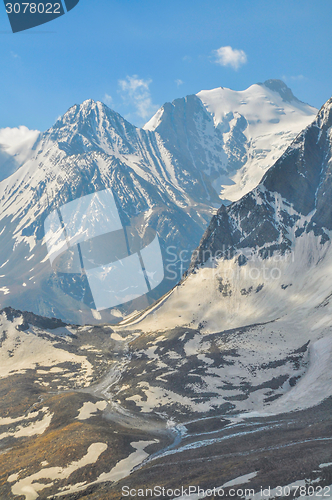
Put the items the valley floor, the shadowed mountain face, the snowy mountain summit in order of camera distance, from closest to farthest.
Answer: the valley floor → the snowy mountain summit → the shadowed mountain face

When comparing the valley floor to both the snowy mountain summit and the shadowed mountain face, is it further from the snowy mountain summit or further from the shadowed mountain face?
the shadowed mountain face

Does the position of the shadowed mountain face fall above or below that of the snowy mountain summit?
above

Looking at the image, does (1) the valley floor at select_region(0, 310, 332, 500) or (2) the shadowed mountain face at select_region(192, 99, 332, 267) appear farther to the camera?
(2) the shadowed mountain face at select_region(192, 99, 332, 267)

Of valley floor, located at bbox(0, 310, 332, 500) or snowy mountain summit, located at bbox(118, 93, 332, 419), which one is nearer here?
valley floor, located at bbox(0, 310, 332, 500)

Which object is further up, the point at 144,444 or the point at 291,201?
the point at 291,201

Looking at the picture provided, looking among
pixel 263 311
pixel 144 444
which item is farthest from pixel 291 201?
pixel 144 444

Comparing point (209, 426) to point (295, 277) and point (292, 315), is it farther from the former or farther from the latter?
point (295, 277)

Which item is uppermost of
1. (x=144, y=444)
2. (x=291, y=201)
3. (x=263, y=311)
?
(x=291, y=201)

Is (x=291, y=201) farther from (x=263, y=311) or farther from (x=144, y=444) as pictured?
(x=144, y=444)

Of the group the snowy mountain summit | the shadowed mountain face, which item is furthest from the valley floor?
the shadowed mountain face

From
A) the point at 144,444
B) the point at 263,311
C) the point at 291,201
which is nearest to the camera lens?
the point at 144,444

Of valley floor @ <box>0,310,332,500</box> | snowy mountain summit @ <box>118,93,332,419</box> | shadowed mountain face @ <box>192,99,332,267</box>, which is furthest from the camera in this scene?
shadowed mountain face @ <box>192,99,332,267</box>
